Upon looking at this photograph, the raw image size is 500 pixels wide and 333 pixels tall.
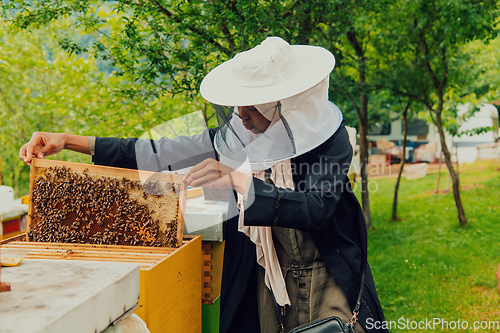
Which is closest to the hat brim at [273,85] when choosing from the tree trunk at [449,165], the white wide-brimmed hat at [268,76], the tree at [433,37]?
the white wide-brimmed hat at [268,76]

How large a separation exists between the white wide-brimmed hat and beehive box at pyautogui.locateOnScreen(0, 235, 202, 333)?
59 cm

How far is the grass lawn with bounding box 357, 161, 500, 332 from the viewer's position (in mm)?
4227

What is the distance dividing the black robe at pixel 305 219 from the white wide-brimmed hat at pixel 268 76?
9.9 inches

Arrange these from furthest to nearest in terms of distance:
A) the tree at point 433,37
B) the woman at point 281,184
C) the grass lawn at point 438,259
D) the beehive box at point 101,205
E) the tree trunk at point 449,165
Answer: the tree trunk at point 449,165 → the tree at point 433,37 → the grass lawn at point 438,259 → the beehive box at point 101,205 → the woman at point 281,184

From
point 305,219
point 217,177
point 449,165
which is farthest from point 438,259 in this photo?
point 217,177

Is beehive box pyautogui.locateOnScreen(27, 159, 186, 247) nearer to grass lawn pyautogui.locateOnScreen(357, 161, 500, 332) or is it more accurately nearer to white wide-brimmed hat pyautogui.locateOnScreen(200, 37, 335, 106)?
white wide-brimmed hat pyautogui.locateOnScreen(200, 37, 335, 106)

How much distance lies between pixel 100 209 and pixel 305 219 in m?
0.84

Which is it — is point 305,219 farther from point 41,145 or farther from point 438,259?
point 438,259

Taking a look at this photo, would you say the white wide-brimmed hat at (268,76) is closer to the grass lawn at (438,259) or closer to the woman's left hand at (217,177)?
the woman's left hand at (217,177)

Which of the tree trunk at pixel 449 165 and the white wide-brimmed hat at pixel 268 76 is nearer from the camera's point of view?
the white wide-brimmed hat at pixel 268 76

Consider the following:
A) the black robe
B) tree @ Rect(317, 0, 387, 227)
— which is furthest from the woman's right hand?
tree @ Rect(317, 0, 387, 227)

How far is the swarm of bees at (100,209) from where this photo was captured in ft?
5.09

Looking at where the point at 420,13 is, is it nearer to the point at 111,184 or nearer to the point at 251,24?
the point at 251,24

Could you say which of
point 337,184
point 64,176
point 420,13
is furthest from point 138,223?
point 420,13
